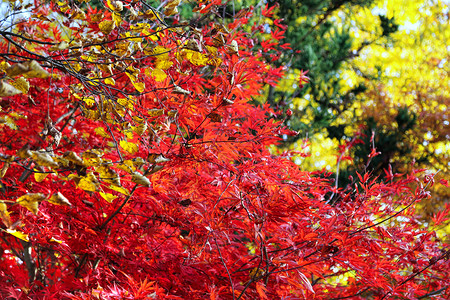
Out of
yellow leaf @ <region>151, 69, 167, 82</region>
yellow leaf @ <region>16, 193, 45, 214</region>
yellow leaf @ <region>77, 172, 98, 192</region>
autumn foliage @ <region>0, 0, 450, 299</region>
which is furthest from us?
autumn foliage @ <region>0, 0, 450, 299</region>

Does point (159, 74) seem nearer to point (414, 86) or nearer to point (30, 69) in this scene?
point (30, 69)

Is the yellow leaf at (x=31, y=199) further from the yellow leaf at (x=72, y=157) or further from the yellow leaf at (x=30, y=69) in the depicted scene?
the yellow leaf at (x=30, y=69)

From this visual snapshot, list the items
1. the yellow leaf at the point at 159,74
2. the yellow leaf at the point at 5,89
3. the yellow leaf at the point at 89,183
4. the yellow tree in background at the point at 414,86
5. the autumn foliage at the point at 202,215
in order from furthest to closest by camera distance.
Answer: the yellow tree in background at the point at 414,86
the autumn foliage at the point at 202,215
the yellow leaf at the point at 159,74
the yellow leaf at the point at 89,183
the yellow leaf at the point at 5,89

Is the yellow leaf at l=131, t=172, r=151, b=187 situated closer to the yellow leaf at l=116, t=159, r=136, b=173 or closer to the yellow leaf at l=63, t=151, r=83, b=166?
the yellow leaf at l=116, t=159, r=136, b=173

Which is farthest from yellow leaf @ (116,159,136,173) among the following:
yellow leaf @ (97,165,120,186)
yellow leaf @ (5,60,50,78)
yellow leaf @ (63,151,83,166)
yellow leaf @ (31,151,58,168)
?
yellow leaf @ (5,60,50,78)

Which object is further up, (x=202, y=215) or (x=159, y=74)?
(x=159, y=74)

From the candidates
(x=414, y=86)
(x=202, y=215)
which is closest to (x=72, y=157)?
(x=202, y=215)

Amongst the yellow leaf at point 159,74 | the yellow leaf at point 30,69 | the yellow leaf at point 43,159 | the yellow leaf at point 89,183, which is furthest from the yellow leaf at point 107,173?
the yellow leaf at point 159,74

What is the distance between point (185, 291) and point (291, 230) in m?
0.71

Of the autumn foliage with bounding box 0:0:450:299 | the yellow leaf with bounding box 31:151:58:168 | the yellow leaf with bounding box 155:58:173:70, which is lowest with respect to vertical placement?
the autumn foliage with bounding box 0:0:450:299

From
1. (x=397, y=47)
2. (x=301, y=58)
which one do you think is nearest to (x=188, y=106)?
(x=301, y=58)

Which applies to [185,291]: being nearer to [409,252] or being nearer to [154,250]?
[154,250]

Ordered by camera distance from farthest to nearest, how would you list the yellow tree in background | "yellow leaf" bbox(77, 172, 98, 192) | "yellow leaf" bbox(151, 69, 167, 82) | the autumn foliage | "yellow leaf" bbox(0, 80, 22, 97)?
1. the yellow tree in background
2. the autumn foliage
3. "yellow leaf" bbox(151, 69, 167, 82)
4. "yellow leaf" bbox(77, 172, 98, 192)
5. "yellow leaf" bbox(0, 80, 22, 97)

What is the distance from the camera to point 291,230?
83.7 inches
